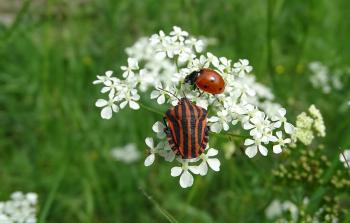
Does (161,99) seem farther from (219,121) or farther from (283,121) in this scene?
(283,121)

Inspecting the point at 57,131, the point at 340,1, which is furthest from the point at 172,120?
the point at 340,1

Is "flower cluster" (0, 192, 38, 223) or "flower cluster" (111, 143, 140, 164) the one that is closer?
"flower cluster" (0, 192, 38, 223)

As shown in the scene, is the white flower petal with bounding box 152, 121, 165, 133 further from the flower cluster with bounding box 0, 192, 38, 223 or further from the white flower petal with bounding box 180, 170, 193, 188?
the flower cluster with bounding box 0, 192, 38, 223

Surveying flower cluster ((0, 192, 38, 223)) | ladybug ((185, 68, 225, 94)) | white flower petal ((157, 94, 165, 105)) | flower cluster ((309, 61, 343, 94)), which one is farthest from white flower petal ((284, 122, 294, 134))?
flower cluster ((309, 61, 343, 94))

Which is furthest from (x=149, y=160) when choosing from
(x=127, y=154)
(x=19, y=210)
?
(x=127, y=154)

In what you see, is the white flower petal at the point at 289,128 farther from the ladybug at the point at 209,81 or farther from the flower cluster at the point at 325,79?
the flower cluster at the point at 325,79
